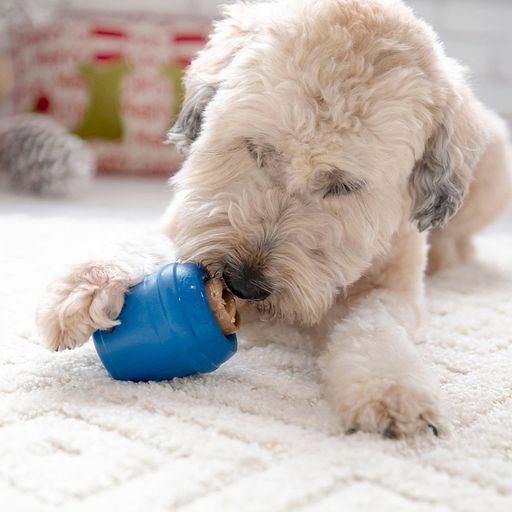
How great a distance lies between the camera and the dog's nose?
1.54m

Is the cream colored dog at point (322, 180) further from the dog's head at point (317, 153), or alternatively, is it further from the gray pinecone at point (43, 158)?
the gray pinecone at point (43, 158)

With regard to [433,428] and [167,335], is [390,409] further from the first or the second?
[167,335]

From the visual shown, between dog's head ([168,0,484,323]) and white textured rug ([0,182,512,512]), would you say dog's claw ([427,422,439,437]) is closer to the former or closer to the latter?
white textured rug ([0,182,512,512])

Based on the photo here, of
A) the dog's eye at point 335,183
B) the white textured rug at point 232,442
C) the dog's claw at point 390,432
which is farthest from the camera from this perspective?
the dog's eye at point 335,183

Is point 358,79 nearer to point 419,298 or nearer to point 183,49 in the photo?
point 419,298

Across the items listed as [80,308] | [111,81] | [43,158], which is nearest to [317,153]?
[80,308]

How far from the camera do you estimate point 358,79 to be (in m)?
1.57

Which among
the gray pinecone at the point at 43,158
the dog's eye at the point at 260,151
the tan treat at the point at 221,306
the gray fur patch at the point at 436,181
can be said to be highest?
the dog's eye at the point at 260,151

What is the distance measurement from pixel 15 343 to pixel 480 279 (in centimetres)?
143

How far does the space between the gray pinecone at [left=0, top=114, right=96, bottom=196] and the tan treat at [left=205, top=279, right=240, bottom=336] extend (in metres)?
1.96

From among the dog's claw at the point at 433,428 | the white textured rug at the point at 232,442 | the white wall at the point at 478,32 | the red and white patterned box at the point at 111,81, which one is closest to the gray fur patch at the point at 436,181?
the white textured rug at the point at 232,442

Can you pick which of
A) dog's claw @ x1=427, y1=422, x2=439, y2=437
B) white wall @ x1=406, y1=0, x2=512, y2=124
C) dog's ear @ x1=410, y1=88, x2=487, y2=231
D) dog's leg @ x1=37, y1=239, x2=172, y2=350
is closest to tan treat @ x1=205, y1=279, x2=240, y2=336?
dog's leg @ x1=37, y1=239, x2=172, y2=350

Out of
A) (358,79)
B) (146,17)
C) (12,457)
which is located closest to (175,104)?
(146,17)

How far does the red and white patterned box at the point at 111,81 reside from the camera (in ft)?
12.4
